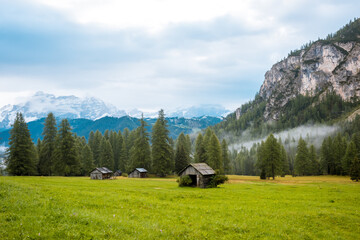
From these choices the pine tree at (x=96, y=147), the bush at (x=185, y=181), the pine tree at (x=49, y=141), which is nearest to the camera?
the bush at (x=185, y=181)

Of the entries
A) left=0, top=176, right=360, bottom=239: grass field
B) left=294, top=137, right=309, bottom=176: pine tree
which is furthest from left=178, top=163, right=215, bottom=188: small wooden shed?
left=294, top=137, right=309, bottom=176: pine tree

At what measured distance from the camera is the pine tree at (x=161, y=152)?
2923 inches

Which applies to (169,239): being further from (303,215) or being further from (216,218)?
(303,215)

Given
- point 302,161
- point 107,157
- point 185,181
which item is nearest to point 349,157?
point 302,161

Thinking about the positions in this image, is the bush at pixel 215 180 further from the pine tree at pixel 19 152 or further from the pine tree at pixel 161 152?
the pine tree at pixel 19 152

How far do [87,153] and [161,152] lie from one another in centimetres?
2538

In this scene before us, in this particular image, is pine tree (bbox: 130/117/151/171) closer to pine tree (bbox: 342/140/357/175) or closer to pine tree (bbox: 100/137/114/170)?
pine tree (bbox: 100/137/114/170)

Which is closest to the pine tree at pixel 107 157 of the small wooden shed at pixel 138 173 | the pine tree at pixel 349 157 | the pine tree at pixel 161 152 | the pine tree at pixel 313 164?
the small wooden shed at pixel 138 173

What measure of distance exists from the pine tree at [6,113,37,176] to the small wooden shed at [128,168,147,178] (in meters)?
26.7

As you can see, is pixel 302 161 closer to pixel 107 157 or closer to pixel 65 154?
pixel 107 157

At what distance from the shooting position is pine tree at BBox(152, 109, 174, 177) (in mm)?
74250

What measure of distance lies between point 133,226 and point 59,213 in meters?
4.27

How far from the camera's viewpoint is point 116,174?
85062 mm

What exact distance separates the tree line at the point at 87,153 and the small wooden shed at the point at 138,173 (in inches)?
143
